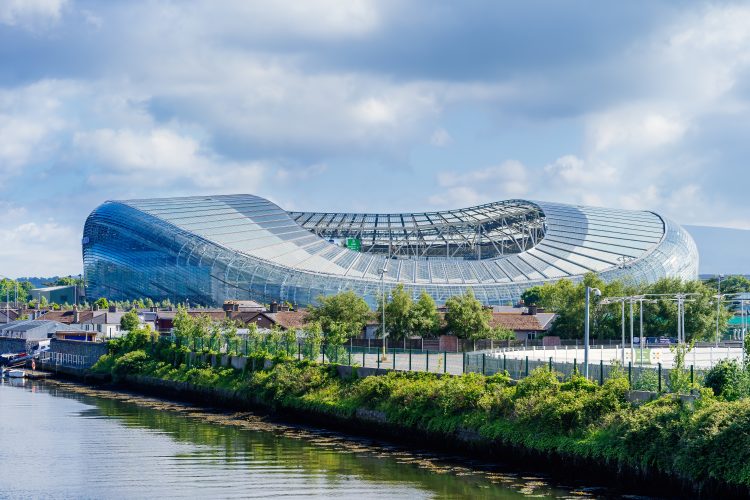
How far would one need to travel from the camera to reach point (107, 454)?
46.8 meters

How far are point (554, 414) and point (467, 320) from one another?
2077 inches

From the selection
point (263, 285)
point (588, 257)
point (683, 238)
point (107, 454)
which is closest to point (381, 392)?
point (107, 454)

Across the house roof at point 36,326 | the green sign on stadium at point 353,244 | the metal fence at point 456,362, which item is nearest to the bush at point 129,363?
the metal fence at point 456,362

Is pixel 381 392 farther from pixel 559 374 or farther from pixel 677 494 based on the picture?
pixel 677 494

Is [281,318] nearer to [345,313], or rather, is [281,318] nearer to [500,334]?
[345,313]

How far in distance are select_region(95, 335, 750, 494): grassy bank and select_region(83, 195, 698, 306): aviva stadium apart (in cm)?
8172

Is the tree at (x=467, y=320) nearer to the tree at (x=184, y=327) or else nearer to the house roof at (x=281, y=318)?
the house roof at (x=281, y=318)

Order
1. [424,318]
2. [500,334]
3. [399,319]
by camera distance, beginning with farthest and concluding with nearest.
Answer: [500,334], [424,318], [399,319]

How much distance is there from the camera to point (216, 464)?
43.8m

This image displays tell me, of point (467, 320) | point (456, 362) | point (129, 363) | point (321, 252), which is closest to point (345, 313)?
point (467, 320)

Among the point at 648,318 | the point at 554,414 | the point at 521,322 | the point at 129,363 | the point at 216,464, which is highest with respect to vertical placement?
the point at 648,318

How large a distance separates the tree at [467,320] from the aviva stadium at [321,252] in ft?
151

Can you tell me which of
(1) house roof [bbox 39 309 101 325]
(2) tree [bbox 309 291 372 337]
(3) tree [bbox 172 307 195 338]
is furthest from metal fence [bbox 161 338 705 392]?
(1) house roof [bbox 39 309 101 325]

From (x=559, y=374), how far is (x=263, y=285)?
100969 mm
